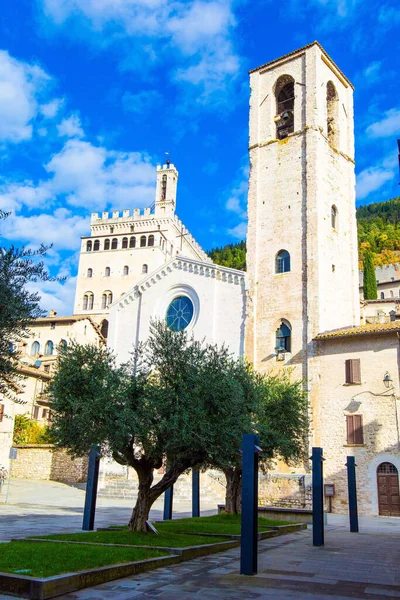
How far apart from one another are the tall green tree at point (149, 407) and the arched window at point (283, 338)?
19.8 metres

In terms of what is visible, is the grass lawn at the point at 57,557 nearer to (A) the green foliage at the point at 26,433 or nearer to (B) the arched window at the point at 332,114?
(A) the green foliage at the point at 26,433

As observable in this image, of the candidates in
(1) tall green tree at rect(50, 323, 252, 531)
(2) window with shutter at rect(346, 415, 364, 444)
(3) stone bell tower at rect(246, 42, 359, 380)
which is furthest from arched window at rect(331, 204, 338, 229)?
(1) tall green tree at rect(50, 323, 252, 531)

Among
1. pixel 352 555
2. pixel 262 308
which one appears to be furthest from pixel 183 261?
pixel 352 555

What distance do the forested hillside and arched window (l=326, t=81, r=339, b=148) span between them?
57.8 m

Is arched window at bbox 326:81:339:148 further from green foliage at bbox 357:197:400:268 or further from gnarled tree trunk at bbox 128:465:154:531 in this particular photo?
green foliage at bbox 357:197:400:268

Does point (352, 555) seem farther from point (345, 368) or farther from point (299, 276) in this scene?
point (299, 276)

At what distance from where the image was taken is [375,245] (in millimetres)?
123875

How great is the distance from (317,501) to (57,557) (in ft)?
26.5

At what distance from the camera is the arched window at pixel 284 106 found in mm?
39353

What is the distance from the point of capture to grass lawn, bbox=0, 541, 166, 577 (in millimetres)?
8500

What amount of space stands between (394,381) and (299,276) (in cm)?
917

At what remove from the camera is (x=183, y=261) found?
40656 mm

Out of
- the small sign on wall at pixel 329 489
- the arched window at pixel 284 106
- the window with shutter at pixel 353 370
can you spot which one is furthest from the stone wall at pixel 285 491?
the arched window at pixel 284 106

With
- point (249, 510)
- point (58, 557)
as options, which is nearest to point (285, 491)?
point (249, 510)
